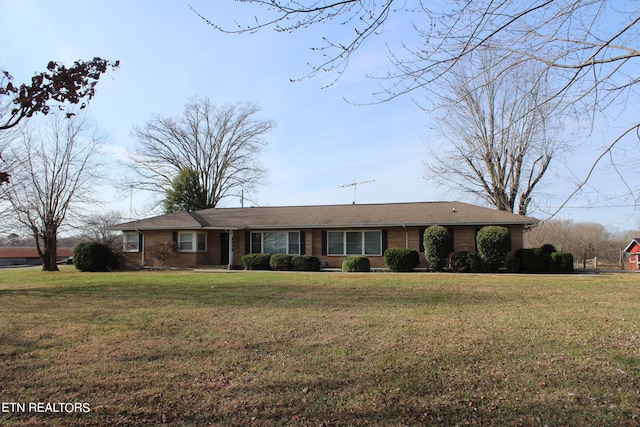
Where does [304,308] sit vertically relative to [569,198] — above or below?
below

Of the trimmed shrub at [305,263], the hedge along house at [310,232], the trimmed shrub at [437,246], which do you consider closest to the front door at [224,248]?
the hedge along house at [310,232]

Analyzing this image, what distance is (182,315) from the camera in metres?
8.00

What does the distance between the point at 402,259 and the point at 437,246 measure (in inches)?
67.0

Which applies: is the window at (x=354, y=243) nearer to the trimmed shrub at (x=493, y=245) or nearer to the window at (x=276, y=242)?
the window at (x=276, y=242)

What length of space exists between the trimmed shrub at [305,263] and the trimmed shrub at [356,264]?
4.80 ft

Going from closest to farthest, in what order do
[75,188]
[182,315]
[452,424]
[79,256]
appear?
[452,424]
[182,315]
[79,256]
[75,188]

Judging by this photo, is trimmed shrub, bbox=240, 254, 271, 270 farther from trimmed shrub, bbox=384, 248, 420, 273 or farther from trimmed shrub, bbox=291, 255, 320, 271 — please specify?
trimmed shrub, bbox=384, 248, 420, 273

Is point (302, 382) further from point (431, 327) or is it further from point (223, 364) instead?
point (431, 327)

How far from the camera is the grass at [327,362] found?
12.3 feet

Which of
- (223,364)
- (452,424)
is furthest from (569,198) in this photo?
(223,364)

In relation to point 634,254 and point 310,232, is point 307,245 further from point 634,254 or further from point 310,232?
point 634,254

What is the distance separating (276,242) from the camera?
2280 centimetres

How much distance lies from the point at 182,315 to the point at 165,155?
113 ft

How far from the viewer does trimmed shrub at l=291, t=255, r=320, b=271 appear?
2065cm
